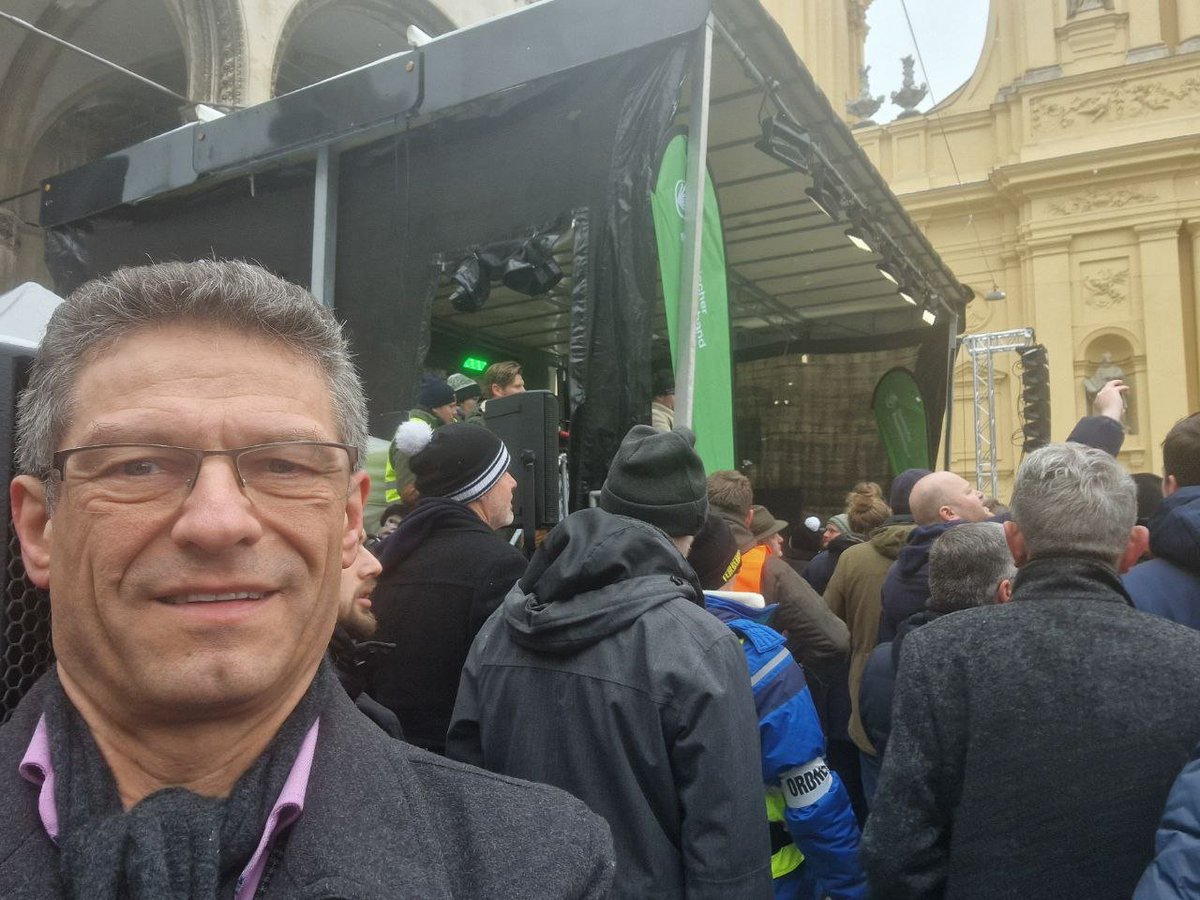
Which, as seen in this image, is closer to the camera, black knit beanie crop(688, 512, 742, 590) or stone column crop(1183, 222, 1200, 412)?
black knit beanie crop(688, 512, 742, 590)

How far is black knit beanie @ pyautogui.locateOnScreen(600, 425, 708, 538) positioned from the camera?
2369 millimetres

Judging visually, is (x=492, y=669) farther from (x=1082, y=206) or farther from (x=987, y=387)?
(x=1082, y=206)

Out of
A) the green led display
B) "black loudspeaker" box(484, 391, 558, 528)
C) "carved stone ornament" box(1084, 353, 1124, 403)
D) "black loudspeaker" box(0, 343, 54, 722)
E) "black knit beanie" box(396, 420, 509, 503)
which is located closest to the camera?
"black loudspeaker" box(0, 343, 54, 722)

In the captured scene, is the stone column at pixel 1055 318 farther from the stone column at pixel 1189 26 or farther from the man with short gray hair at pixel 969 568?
the man with short gray hair at pixel 969 568

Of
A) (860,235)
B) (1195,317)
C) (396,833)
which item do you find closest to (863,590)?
(396,833)

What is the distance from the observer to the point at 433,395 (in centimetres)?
527

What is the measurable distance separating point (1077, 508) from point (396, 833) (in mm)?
1593

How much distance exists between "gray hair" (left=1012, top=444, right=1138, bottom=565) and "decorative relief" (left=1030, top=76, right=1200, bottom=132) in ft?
69.8

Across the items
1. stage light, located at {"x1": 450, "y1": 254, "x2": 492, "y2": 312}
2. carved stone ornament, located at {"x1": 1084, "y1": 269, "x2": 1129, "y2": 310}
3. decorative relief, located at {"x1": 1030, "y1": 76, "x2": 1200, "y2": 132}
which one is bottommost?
stage light, located at {"x1": 450, "y1": 254, "x2": 492, "y2": 312}

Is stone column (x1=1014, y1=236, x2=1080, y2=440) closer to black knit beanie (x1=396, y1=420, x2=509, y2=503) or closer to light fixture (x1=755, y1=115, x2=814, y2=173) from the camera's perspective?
light fixture (x1=755, y1=115, x2=814, y2=173)

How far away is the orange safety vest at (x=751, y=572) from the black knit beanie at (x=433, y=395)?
7.06 ft

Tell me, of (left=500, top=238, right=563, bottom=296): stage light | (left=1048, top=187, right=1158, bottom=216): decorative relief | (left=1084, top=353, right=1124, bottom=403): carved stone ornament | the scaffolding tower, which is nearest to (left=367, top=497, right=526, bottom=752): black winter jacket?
(left=500, top=238, right=563, bottom=296): stage light

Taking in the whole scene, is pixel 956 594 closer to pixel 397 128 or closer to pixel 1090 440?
pixel 1090 440

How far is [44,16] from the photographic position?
31.4 ft
